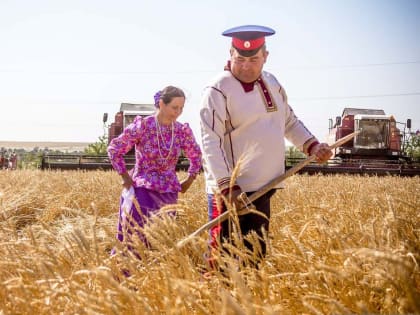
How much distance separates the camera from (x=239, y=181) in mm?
2660

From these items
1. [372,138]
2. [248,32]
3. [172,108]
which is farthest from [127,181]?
[372,138]

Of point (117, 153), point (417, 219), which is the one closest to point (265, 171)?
point (417, 219)

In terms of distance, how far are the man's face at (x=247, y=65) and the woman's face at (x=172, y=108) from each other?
2.76 feet

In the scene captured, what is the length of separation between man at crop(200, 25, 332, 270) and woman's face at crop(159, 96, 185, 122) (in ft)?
2.54

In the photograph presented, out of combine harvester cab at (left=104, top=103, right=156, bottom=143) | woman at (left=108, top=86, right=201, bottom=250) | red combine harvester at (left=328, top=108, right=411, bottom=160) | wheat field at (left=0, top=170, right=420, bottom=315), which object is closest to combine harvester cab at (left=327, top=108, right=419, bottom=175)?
red combine harvester at (left=328, top=108, right=411, bottom=160)

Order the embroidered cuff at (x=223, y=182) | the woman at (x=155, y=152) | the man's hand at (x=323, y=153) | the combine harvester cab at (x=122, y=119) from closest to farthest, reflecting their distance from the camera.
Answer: the embroidered cuff at (x=223, y=182), the man's hand at (x=323, y=153), the woman at (x=155, y=152), the combine harvester cab at (x=122, y=119)

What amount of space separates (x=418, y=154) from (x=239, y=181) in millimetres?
27737

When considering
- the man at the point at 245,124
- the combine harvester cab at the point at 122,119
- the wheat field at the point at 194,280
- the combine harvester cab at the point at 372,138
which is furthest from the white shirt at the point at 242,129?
the combine harvester cab at the point at 372,138

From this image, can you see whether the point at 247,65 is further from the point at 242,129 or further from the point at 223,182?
the point at 223,182

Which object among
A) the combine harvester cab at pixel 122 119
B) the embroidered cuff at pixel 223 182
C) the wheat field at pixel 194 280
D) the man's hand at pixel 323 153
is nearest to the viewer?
the wheat field at pixel 194 280

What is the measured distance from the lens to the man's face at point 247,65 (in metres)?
2.58

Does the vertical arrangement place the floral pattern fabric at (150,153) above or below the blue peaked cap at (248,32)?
below

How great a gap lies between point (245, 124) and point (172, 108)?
0.92 meters

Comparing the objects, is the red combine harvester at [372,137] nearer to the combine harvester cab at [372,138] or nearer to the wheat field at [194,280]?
the combine harvester cab at [372,138]
